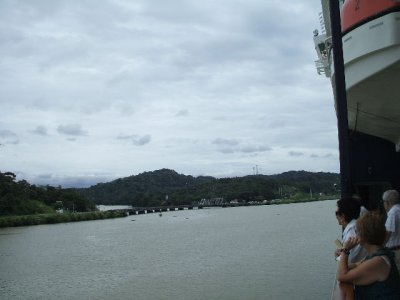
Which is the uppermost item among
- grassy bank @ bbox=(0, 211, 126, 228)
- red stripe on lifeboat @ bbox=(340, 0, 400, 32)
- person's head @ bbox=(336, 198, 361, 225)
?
red stripe on lifeboat @ bbox=(340, 0, 400, 32)

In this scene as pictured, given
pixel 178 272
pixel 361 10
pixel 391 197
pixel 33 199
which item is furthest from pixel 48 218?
pixel 391 197

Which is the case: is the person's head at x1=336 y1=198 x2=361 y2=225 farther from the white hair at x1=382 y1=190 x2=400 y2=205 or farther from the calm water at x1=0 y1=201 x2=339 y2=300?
the calm water at x1=0 y1=201 x2=339 y2=300

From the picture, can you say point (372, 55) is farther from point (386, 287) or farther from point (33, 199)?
point (33, 199)

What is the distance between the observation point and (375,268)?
8.84 ft

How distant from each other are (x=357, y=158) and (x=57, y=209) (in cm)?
9043

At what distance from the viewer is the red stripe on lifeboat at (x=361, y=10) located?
7512mm

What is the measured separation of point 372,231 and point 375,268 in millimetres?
210

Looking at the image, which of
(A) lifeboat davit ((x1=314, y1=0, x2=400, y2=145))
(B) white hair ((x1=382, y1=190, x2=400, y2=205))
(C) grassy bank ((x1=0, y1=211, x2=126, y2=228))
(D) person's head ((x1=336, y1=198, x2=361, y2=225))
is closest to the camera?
(D) person's head ((x1=336, y1=198, x2=361, y2=225))

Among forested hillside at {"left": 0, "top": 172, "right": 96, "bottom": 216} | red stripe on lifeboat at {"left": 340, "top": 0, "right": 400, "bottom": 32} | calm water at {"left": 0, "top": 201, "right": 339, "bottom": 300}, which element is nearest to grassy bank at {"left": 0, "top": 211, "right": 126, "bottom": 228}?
forested hillside at {"left": 0, "top": 172, "right": 96, "bottom": 216}

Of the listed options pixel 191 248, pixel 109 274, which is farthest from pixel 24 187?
pixel 109 274

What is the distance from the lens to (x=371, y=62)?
25.7ft

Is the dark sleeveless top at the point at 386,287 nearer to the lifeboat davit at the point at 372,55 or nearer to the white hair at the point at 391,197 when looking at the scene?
the white hair at the point at 391,197

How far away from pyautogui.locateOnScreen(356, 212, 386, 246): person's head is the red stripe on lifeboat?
575 centimetres

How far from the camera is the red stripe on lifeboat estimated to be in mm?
7512
